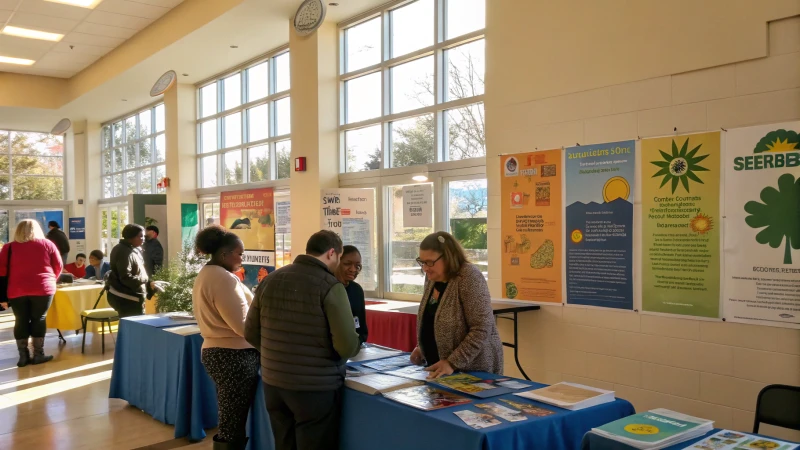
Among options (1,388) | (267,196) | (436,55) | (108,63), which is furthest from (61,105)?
(436,55)

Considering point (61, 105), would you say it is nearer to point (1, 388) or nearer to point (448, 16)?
point (1, 388)

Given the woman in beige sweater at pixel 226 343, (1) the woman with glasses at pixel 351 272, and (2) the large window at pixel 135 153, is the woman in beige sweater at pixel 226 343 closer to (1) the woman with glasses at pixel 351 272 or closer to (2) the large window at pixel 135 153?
(1) the woman with glasses at pixel 351 272

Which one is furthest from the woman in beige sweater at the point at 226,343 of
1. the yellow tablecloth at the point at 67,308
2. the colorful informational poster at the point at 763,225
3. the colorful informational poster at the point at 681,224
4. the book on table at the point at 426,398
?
the yellow tablecloth at the point at 67,308

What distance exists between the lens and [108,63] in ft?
→ 33.4

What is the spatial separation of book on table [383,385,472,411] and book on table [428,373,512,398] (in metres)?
0.06

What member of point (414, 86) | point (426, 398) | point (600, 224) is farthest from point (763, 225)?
point (414, 86)

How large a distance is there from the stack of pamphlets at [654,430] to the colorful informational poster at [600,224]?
6.11ft

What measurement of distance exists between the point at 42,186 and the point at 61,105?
2.96 metres

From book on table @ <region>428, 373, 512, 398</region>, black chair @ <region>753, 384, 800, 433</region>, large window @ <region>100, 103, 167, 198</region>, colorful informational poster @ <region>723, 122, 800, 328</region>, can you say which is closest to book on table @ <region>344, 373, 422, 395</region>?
book on table @ <region>428, 373, 512, 398</region>

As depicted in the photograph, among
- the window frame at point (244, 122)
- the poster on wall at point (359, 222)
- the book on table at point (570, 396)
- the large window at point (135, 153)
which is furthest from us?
the large window at point (135, 153)

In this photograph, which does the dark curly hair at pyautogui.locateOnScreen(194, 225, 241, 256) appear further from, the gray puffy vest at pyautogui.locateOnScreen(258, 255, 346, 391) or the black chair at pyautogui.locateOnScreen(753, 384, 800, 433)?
the black chair at pyautogui.locateOnScreen(753, 384, 800, 433)

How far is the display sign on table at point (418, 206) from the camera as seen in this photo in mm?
5742

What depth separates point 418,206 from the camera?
19.2ft

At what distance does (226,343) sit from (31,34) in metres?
8.29
